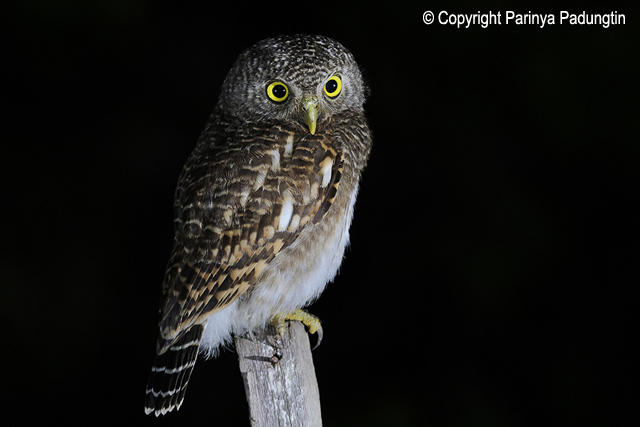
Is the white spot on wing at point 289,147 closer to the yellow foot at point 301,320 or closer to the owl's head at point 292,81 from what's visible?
the owl's head at point 292,81

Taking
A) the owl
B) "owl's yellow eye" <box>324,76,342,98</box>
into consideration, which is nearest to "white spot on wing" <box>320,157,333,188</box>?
the owl

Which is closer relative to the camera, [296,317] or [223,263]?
[223,263]

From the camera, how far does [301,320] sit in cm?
248

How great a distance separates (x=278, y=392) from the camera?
225 centimetres

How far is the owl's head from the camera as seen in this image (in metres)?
2.25

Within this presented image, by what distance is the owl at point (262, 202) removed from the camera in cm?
217

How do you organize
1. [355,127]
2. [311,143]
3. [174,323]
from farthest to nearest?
1. [355,127]
2. [311,143]
3. [174,323]

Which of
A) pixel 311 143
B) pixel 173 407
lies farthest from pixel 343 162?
pixel 173 407

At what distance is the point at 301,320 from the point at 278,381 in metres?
0.27

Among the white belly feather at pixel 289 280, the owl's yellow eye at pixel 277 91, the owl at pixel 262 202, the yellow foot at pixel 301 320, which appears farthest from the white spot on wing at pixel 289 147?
the yellow foot at pixel 301 320

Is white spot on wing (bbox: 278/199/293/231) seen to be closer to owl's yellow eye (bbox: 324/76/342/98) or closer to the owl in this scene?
the owl

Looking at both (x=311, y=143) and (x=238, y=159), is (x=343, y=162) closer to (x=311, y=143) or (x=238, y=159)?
(x=311, y=143)

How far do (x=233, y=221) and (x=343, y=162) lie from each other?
1.23ft

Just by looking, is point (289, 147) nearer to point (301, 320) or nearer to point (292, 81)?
point (292, 81)
